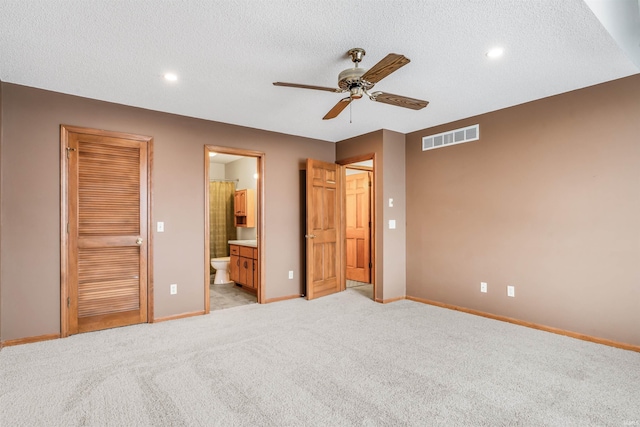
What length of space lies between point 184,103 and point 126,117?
677mm

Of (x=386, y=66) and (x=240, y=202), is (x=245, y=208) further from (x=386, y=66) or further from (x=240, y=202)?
(x=386, y=66)

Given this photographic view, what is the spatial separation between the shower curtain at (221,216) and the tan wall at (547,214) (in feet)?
14.0

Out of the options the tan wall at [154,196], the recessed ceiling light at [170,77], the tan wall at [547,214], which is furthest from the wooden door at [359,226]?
the recessed ceiling light at [170,77]

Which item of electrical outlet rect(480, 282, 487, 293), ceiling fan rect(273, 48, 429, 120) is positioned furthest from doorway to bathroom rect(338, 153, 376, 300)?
ceiling fan rect(273, 48, 429, 120)

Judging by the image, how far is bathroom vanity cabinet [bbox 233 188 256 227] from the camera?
21.2 feet

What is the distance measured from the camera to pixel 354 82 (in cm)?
256

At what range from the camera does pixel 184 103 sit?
3654 millimetres

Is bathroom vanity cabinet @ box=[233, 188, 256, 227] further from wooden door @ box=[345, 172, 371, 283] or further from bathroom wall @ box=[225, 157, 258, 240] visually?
wooden door @ box=[345, 172, 371, 283]

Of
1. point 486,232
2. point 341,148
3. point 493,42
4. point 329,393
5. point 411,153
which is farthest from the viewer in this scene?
point 341,148

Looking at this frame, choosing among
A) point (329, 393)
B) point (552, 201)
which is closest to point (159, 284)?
point (329, 393)

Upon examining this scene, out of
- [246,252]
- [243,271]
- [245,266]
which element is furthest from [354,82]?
[243,271]

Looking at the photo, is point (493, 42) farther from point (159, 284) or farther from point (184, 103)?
point (159, 284)

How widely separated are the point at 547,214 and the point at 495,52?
1.90 m

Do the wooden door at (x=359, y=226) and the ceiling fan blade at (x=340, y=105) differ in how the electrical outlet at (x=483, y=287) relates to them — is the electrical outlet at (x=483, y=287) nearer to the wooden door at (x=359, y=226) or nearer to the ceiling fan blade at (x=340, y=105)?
the wooden door at (x=359, y=226)
